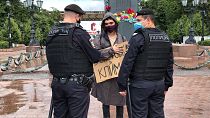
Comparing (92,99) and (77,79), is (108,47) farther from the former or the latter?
(92,99)

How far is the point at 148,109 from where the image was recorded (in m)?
5.11

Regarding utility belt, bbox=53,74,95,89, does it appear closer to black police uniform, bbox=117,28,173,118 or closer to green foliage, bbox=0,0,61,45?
black police uniform, bbox=117,28,173,118

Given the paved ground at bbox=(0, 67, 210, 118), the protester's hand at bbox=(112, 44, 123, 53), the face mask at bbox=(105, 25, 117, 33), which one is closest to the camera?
the protester's hand at bbox=(112, 44, 123, 53)

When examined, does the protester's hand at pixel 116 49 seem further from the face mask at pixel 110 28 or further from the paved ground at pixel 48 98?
the paved ground at pixel 48 98

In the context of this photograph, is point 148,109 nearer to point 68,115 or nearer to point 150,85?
point 150,85

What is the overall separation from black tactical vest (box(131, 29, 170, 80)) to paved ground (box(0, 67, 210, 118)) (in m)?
2.93

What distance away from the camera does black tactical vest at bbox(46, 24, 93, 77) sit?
488cm

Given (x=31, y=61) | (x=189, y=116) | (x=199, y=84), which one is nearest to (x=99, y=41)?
(x=189, y=116)

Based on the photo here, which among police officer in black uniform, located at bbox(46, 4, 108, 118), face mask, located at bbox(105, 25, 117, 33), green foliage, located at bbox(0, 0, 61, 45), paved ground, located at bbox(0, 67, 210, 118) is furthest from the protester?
green foliage, located at bbox(0, 0, 61, 45)

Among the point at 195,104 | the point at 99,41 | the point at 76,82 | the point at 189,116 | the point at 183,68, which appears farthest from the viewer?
the point at 183,68

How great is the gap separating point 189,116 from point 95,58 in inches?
142

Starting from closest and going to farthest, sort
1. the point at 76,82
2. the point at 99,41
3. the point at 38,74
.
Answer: the point at 76,82 < the point at 99,41 < the point at 38,74

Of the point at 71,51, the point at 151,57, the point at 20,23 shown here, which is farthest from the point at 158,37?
the point at 20,23

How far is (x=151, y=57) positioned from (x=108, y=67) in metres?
1.34
